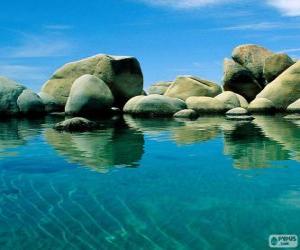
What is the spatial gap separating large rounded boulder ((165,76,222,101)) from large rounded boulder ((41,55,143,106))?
2.57 m

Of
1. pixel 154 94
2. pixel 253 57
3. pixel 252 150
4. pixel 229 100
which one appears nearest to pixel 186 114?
pixel 154 94

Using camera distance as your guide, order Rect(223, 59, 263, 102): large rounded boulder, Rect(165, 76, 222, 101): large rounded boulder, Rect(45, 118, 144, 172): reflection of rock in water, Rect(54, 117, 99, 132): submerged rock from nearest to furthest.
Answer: Rect(45, 118, 144, 172): reflection of rock in water
Rect(54, 117, 99, 132): submerged rock
Rect(165, 76, 222, 101): large rounded boulder
Rect(223, 59, 263, 102): large rounded boulder

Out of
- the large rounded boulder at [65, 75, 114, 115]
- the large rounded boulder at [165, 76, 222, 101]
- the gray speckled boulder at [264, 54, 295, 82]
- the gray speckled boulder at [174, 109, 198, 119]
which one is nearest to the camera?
the gray speckled boulder at [174, 109, 198, 119]

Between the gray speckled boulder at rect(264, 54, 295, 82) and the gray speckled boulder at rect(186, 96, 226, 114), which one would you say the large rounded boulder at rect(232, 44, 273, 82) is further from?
the gray speckled boulder at rect(186, 96, 226, 114)

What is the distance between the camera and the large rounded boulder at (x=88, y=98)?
24.0 m

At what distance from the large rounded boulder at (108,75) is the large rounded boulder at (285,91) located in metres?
8.00

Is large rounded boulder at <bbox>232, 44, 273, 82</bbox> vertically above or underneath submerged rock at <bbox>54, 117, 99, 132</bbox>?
above

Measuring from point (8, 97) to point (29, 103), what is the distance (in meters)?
1.16

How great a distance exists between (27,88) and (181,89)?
9972 millimetres

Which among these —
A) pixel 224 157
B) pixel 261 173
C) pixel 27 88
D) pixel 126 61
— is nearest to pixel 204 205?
pixel 261 173

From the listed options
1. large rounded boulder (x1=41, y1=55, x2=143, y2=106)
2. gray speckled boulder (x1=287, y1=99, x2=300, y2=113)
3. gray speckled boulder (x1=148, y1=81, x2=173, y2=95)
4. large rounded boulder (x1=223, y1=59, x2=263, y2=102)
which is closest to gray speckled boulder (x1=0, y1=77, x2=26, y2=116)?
large rounded boulder (x1=41, y1=55, x2=143, y2=106)

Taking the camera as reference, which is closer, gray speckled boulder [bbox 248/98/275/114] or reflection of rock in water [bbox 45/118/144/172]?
reflection of rock in water [bbox 45/118/144/172]

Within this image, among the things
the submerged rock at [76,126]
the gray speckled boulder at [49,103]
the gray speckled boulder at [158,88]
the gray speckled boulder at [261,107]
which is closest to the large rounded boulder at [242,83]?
the gray speckled boulder at [261,107]

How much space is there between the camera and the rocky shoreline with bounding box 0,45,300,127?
24.4 m
